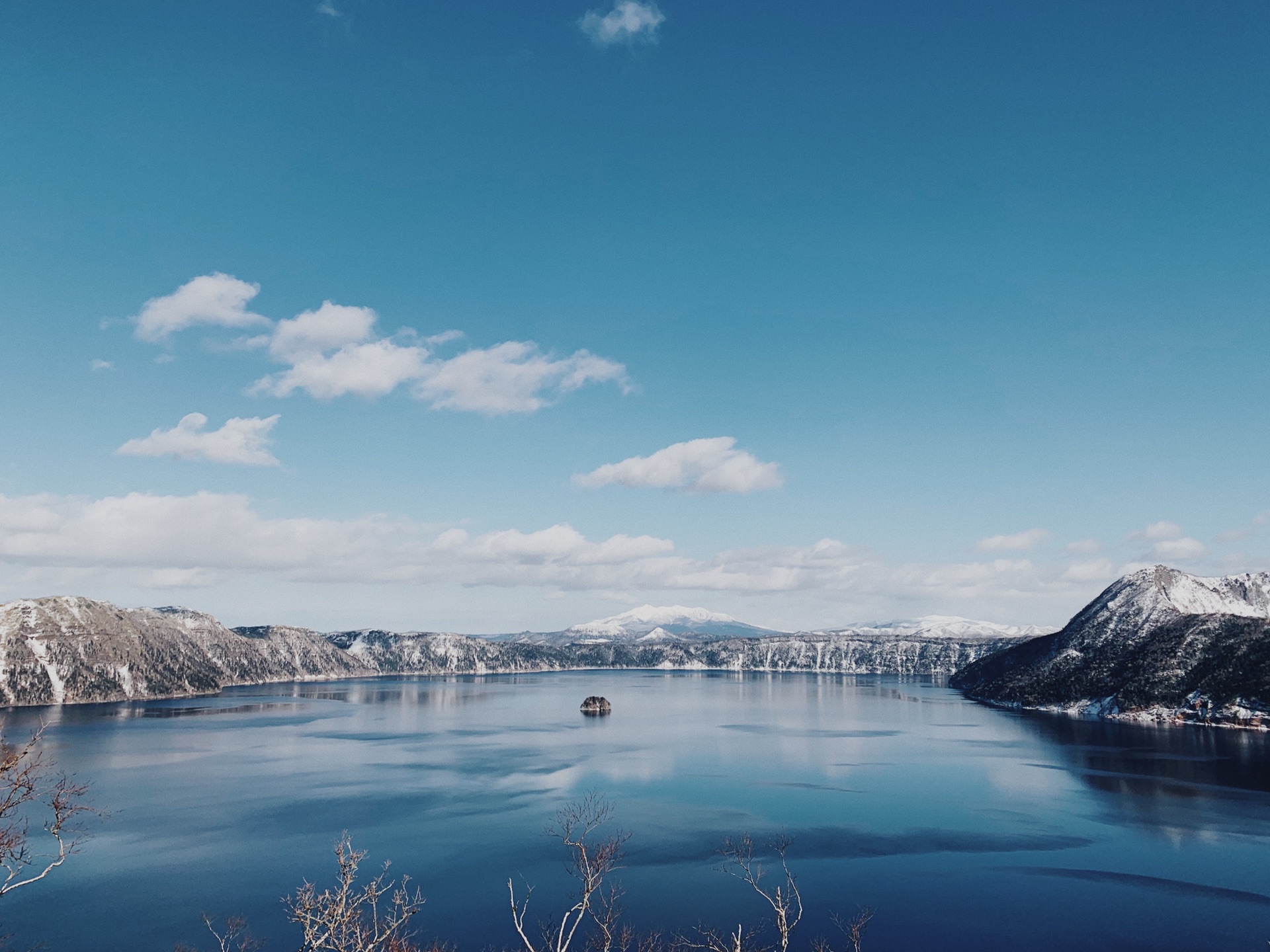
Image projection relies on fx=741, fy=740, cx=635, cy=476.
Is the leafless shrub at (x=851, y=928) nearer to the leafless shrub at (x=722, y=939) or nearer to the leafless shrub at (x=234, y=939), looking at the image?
the leafless shrub at (x=722, y=939)

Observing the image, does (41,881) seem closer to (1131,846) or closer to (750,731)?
(1131,846)

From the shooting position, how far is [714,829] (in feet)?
252

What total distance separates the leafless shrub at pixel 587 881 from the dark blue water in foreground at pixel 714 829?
1.85 m

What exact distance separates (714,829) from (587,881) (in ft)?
170

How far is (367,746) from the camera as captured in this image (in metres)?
140

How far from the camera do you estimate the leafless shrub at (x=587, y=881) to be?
35.6 meters

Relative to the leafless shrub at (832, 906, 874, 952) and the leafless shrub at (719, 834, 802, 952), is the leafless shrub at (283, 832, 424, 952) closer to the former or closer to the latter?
the leafless shrub at (719, 834, 802, 952)

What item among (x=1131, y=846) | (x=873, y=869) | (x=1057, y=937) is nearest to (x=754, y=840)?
(x=873, y=869)

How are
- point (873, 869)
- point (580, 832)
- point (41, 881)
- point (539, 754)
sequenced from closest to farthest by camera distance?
point (41, 881), point (873, 869), point (580, 832), point (539, 754)

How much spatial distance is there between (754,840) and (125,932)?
51.0 meters

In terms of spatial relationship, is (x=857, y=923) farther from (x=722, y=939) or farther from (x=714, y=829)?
(x=714, y=829)

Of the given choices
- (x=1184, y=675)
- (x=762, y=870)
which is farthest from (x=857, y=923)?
(x=1184, y=675)

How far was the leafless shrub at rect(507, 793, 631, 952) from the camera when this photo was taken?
35.6m

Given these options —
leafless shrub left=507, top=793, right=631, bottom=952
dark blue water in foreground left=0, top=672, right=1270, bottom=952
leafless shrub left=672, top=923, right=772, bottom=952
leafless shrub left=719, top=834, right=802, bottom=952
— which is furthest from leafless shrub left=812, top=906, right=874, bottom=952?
leafless shrub left=507, top=793, right=631, bottom=952
